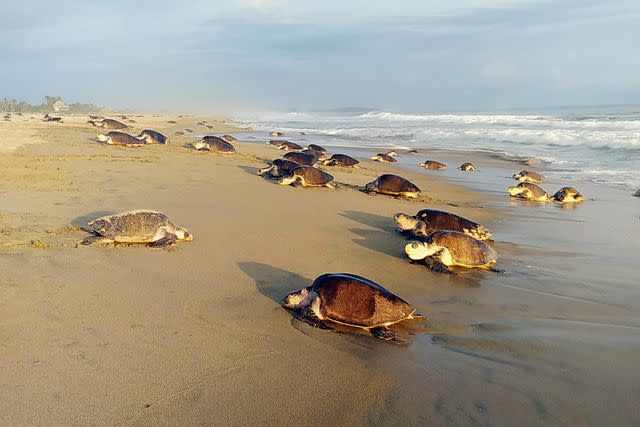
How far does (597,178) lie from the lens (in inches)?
577

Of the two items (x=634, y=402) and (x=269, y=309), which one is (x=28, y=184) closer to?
(x=269, y=309)

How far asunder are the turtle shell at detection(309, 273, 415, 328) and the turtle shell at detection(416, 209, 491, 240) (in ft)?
10.7

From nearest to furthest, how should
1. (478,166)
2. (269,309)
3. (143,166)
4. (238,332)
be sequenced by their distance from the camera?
(238,332) < (269,309) < (143,166) < (478,166)

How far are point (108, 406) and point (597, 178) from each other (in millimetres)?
15673

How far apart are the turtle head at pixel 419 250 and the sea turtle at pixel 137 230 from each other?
3067 millimetres

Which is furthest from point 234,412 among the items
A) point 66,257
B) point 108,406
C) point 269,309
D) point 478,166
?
point 478,166

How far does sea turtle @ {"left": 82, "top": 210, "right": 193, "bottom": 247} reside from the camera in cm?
607

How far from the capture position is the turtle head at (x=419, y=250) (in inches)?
246

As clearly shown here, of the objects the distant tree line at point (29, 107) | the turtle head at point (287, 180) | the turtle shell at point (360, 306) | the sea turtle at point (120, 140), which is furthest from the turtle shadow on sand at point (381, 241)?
the distant tree line at point (29, 107)

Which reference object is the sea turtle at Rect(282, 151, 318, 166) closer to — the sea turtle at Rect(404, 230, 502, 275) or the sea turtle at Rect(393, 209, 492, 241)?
the sea turtle at Rect(393, 209, 492, 241)

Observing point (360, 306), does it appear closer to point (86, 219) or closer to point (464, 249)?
point (464, 249)

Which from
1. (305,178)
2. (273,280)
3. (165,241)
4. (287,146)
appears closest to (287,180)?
(305,178)

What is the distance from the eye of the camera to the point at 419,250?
627cm

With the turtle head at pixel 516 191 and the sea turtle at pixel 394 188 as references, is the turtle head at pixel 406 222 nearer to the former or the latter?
the sea turtle at pixel 394 188
